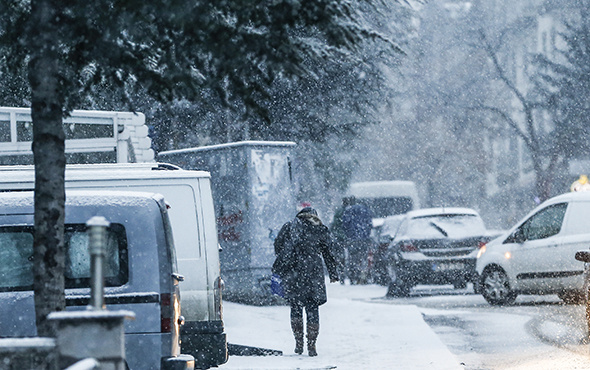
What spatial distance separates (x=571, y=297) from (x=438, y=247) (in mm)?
3454

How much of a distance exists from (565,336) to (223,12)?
9321mm

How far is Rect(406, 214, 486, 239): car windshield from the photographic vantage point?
2269 cm

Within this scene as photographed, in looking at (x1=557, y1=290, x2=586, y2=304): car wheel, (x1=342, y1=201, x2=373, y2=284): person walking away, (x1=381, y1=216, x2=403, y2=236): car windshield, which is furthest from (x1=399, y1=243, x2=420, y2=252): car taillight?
(x1=342, y1=201, x2=373, y2=284): person walking away

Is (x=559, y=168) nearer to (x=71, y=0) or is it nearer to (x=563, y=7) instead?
(x=563, y=7)

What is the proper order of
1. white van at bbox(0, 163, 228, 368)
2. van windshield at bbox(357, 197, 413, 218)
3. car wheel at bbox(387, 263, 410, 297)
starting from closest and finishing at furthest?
white van at bbox(0, 163, 228, 368) → car wheel at bbox(387, 263, 410, 297) → van windshield at bbox(357, 197, 413, 218)

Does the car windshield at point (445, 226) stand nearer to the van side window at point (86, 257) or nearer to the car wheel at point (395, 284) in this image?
the car wheel at point (395, 284)

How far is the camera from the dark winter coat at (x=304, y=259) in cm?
1341

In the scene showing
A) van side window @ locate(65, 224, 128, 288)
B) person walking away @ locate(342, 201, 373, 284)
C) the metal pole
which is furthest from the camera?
person walking away @ locate(342, 201, 373, 284)

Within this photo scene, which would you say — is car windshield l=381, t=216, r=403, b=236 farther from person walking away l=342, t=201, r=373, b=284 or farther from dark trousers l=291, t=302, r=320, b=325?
dark trousers l=291, t=302, r=320, b=325

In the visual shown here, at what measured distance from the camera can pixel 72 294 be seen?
28.4 ft

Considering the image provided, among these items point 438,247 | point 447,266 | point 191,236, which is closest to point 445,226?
point 438,247

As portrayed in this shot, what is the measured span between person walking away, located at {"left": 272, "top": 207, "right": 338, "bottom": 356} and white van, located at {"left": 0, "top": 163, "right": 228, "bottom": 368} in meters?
2.30

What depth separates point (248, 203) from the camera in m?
20.3

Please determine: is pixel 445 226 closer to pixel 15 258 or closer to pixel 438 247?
→ pixel 438 247
